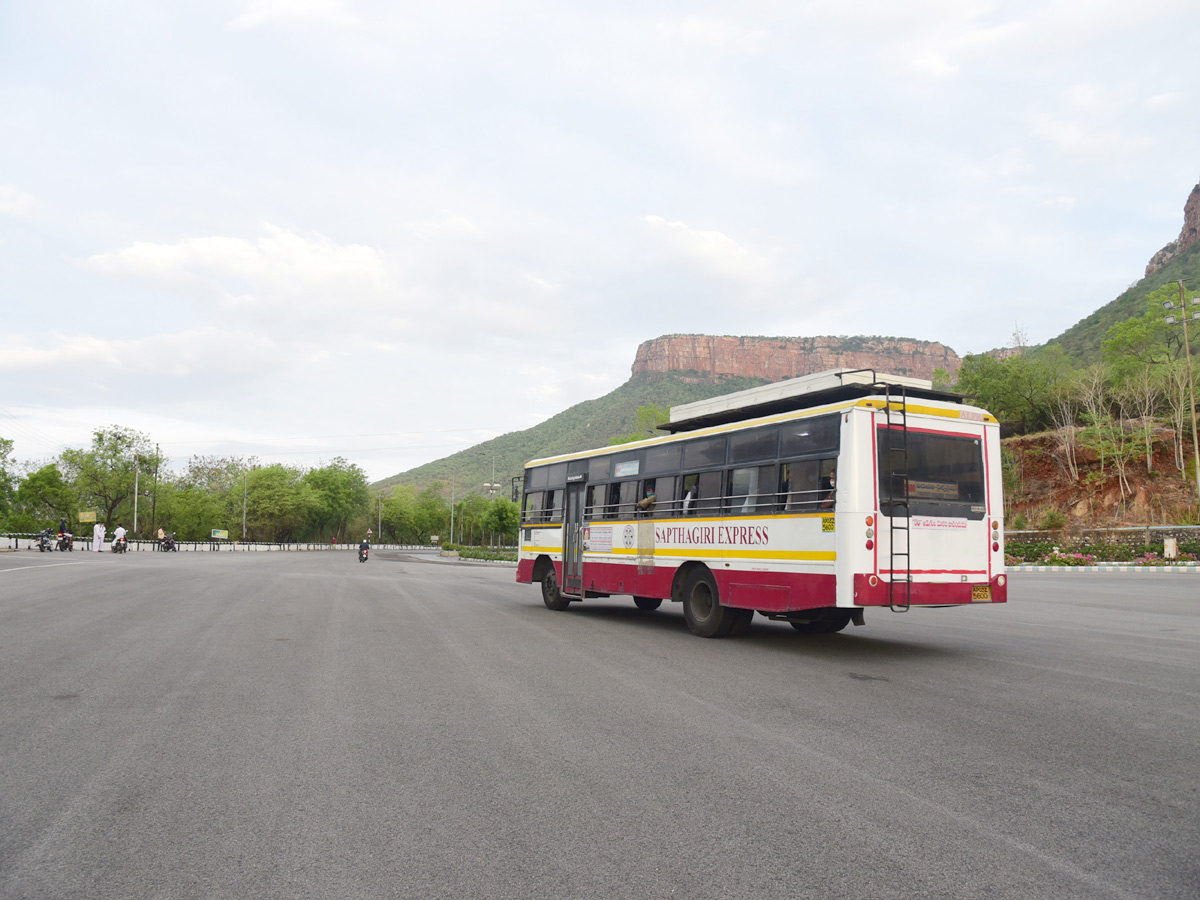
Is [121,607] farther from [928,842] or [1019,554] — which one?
[1019,554]

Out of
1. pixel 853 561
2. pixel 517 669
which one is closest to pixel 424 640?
pixel 517 669

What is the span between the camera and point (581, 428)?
319 feet

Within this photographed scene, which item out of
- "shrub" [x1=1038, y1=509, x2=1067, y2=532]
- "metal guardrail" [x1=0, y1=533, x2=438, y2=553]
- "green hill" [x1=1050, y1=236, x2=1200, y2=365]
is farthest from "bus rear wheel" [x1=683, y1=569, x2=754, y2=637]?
"green hill" [x1=1050, y1=236, x2=1200, y2=365]

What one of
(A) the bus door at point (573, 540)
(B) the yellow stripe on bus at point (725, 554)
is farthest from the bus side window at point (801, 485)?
(A) the bus door at point (573, 540)

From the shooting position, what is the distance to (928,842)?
391 centimetres

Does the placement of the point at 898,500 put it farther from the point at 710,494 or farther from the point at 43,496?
the point at 43,496

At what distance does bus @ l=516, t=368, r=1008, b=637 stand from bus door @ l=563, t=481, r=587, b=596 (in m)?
2.68

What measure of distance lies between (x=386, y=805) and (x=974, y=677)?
6676 mm

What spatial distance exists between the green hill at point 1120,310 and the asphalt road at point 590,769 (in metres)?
74.1

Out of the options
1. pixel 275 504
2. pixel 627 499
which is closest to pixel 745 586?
pixel 627 499

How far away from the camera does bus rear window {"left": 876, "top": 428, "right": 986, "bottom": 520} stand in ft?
33.0

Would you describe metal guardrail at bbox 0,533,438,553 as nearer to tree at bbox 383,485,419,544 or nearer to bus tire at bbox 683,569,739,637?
tree at bbox 383,485,419,544

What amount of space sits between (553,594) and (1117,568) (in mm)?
27216

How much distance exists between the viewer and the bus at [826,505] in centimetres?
991
